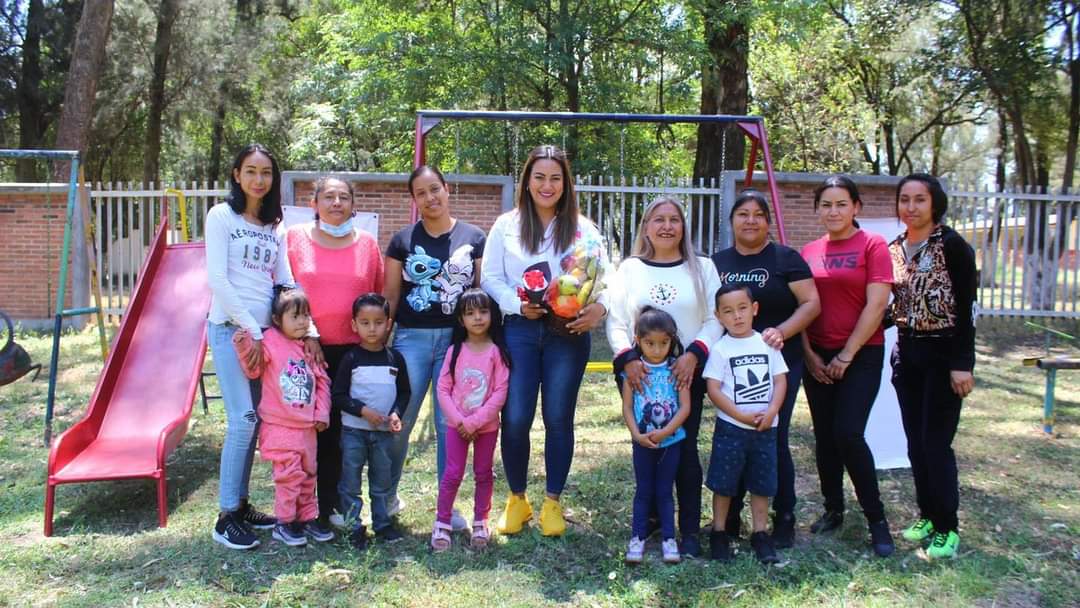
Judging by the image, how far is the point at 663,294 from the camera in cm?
348

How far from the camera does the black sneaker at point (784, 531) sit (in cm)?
Result: 369

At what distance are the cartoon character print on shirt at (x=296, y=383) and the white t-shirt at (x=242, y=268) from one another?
0.69ft

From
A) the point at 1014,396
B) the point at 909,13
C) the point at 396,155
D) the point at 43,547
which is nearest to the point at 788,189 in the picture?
the point at 1014,396

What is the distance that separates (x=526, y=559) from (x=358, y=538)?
812mm

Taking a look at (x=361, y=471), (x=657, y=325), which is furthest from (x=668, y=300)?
(x=361, y=471)

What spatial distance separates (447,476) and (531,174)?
1491 millimetres

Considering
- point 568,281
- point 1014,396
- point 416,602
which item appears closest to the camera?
point 416,602

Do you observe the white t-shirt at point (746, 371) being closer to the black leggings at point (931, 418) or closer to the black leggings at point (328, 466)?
the black leggings at point (931, 418)

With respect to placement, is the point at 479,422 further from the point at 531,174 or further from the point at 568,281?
the point at 531,174

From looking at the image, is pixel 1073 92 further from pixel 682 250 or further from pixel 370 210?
pixel 682 250

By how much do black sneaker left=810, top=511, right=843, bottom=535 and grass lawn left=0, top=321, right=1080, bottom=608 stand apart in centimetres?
7

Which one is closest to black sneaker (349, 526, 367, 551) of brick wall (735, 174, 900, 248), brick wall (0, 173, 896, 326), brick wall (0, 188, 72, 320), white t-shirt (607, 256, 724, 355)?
white t-shirt (607, 256, 724, 355)

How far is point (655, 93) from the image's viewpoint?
58.5 feet

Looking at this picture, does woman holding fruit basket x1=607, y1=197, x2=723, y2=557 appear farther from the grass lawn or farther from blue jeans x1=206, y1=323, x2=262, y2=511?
blue jeans x1=206, y1=323, x2=262, y2=511
